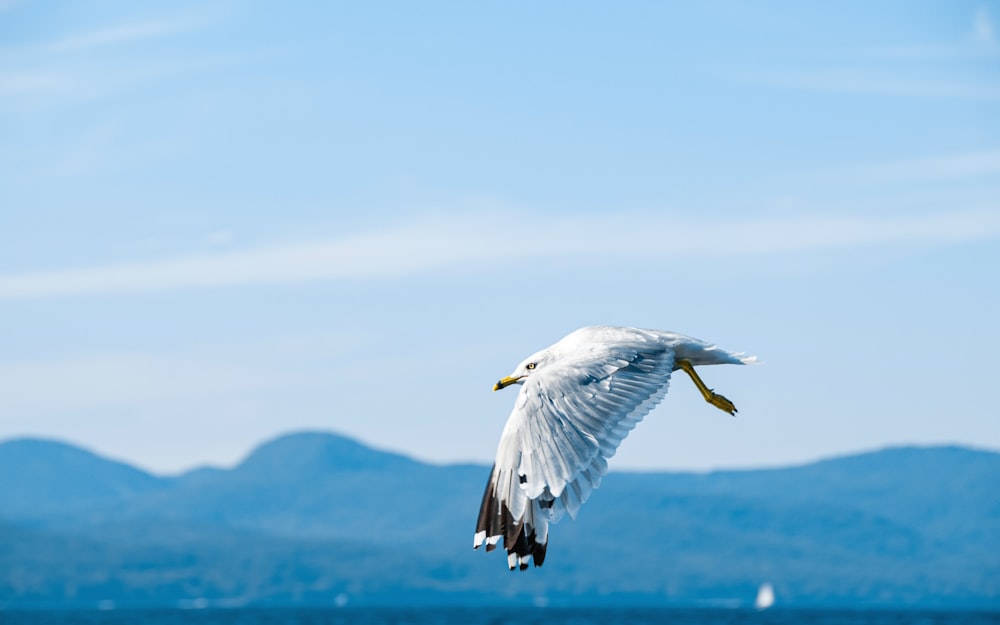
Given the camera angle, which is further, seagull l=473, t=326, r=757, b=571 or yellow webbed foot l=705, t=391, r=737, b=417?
yellow webbed foot l=705, t=391, r=737, b=417

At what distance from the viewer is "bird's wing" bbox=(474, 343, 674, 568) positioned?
15.3 meters

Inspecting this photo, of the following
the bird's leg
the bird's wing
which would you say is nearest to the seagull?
the bird's wing

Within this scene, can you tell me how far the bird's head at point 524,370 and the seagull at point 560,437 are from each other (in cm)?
85

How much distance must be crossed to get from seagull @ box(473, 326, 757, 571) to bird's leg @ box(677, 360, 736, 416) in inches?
48.0

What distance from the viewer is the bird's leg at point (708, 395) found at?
17.5 meters

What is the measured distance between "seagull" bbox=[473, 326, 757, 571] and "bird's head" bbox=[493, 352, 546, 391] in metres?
0.85

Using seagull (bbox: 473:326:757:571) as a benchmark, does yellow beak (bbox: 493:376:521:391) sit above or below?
above

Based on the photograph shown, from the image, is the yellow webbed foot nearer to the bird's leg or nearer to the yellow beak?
the bird's leg

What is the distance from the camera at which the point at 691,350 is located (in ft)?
56.0

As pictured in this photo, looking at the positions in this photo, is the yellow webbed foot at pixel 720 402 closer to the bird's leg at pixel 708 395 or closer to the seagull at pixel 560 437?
the bird's leg at pixel 708 395

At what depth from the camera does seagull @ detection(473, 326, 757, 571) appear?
15297 mm

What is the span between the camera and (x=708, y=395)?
18031mm

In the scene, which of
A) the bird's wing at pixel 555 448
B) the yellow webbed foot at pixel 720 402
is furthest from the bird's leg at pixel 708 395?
the bird's wing at pixel 555 448

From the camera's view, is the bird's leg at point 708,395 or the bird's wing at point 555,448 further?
the bird's leg at point 708,395
